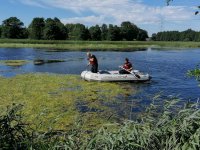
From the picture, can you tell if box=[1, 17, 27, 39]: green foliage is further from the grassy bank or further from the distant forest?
the grassy bank

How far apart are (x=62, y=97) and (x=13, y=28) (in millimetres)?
120390

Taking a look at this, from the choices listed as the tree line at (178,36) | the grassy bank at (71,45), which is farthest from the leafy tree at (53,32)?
the tree line at (178,36)

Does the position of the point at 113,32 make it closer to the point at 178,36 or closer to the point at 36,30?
the point at 36,30

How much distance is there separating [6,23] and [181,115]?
464ft

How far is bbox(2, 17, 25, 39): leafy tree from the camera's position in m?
134

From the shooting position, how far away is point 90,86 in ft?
76.9

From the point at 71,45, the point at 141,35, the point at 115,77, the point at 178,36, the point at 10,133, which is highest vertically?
the point at 10,133

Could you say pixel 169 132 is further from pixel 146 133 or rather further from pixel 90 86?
pixel 90 86

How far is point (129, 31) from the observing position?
493 feet

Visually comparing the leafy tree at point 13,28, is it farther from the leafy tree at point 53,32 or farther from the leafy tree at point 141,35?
the leafy tree at point 141,35

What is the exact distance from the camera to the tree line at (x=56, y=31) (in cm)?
12562

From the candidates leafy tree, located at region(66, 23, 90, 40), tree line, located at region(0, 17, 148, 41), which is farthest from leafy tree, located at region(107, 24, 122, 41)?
leafy tree, located at region(66, 23, 90, 40)

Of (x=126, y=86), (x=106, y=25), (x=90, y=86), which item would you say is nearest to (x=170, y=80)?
(x=126, y=86)

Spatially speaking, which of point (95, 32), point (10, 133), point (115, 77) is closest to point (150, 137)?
point (10, 133)
